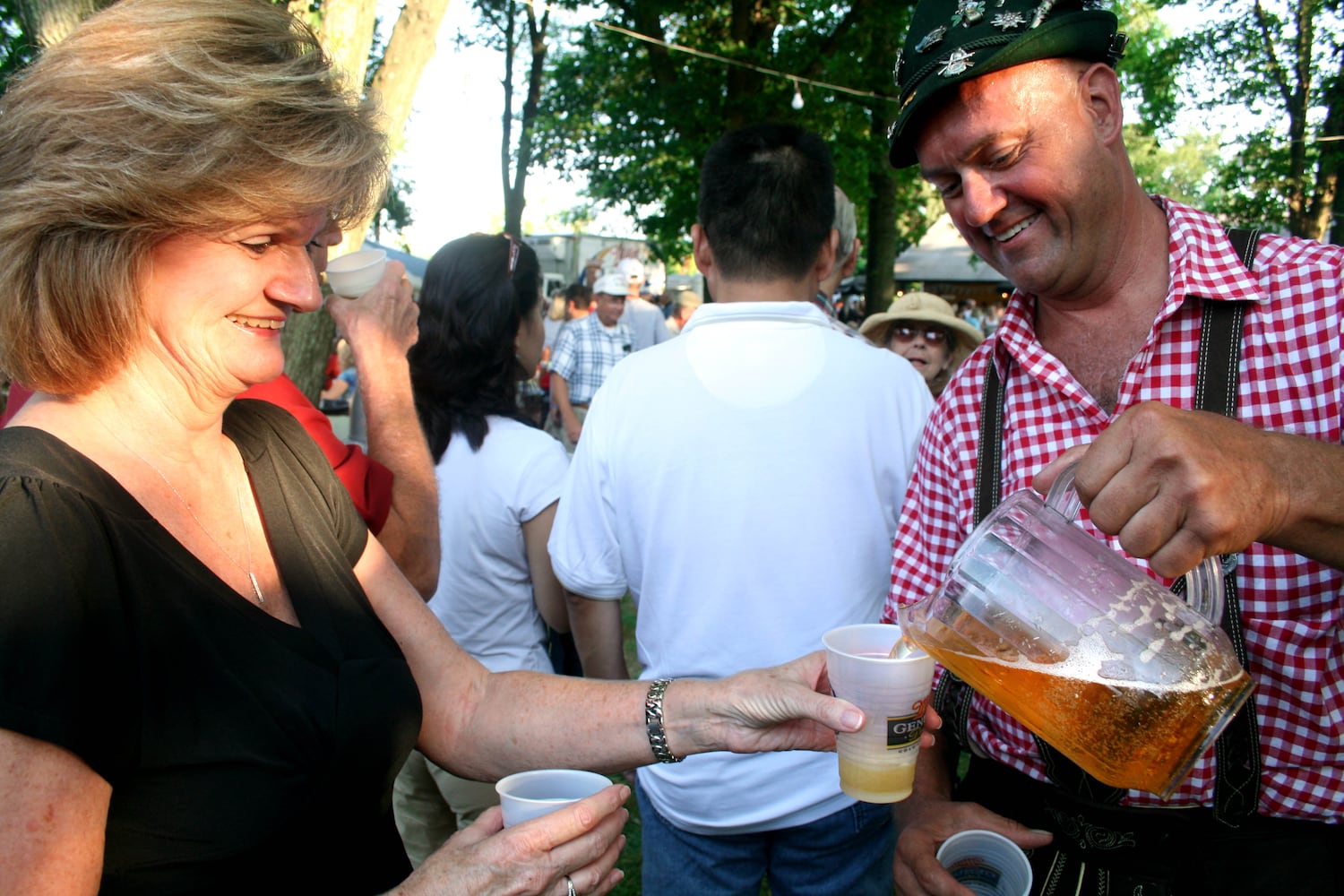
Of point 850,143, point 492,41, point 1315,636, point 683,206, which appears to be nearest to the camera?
point 1315,636

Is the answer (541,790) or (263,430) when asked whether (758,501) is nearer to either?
(541,790)

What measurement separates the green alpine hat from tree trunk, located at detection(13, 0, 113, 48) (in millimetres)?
3263

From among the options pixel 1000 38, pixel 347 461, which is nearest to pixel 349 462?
pixel 347 461

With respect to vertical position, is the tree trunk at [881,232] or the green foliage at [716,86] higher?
the green foliage at [716,86]

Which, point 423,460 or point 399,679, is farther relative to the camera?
point 423,460

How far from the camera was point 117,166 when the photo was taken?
4.55 feet

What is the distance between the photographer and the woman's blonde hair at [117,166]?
4.56 feet

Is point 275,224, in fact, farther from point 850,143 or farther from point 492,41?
point 492,41

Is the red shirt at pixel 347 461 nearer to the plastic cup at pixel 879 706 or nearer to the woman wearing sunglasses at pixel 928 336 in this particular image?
the plastic cup at pixel 879 706

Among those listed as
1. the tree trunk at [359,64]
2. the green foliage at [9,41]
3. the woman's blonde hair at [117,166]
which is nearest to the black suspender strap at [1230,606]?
the woman's blonde hair at [117,166]

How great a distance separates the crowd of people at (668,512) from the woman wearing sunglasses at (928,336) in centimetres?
217

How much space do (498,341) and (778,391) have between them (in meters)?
1.19

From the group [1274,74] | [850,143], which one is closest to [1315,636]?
[850,143]

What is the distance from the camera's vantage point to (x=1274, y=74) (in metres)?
14.0
